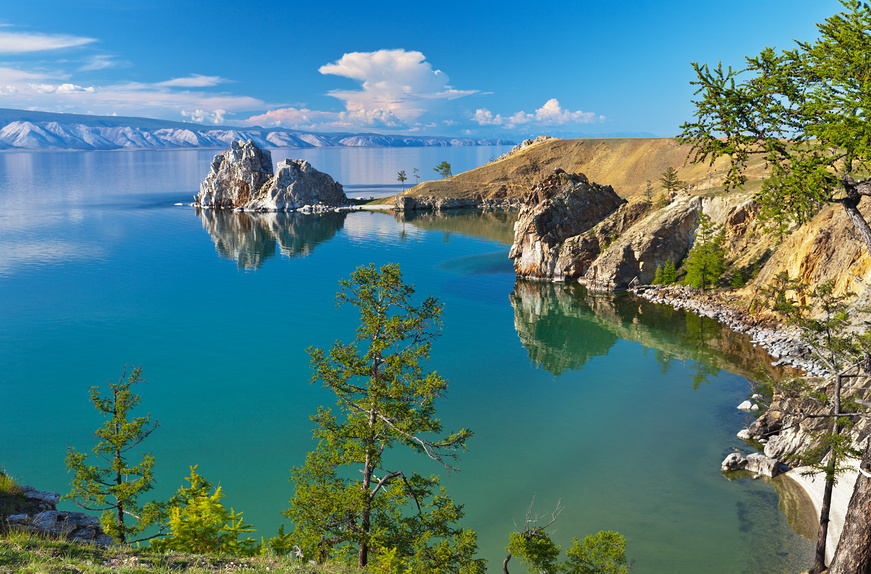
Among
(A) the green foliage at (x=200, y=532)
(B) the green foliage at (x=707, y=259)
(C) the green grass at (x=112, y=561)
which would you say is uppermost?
(B) the green foliage at (x=707, y=259)

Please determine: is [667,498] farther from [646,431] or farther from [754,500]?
[646,431]

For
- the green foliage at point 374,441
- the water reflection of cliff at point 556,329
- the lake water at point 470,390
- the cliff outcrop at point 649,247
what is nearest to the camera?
the green foliage at point 374,441

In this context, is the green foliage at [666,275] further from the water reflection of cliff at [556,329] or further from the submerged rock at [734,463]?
the submerged rock at [734,463]

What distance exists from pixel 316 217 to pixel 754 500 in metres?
149

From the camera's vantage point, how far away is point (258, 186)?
191 meters

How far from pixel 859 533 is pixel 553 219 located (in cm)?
7437

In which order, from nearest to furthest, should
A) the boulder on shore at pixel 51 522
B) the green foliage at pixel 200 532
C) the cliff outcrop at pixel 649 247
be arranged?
the boulder on shore at pixel 51 522 < the green foliage at pixel 200 532 < the cliff outcrop at pixel 649 247

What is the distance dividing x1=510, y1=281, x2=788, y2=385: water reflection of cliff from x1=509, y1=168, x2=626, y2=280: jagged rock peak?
291 inches

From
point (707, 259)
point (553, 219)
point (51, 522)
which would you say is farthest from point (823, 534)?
point (553, 219)

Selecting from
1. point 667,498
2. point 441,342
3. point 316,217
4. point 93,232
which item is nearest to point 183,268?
point 93,232

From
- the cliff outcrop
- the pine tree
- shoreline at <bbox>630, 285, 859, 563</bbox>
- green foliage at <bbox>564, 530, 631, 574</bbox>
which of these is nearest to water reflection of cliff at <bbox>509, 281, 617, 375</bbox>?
the cliff outcrop

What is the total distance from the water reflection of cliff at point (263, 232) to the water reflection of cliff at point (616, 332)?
54153 millimetres

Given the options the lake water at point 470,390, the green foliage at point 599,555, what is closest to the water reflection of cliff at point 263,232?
the lake water at point 470,390

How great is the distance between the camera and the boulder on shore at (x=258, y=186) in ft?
600
